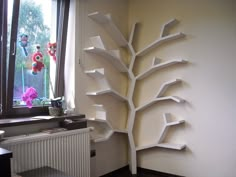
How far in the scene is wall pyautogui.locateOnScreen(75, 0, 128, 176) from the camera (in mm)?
3178

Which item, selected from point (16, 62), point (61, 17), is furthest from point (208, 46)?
point (16, 62)

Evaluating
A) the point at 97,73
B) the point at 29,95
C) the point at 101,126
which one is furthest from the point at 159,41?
the point at 29,95

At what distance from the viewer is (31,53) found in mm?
2859

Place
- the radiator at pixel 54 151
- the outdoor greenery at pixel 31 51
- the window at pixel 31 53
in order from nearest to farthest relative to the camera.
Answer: the radiator at pixel 54 151 < the window at pixel 31 53 < the outdoor greenery at pixel 31 51

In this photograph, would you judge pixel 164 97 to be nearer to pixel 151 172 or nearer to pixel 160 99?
pixel 160 99

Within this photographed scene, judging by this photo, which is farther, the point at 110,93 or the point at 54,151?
the point at 110,93

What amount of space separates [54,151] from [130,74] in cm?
155

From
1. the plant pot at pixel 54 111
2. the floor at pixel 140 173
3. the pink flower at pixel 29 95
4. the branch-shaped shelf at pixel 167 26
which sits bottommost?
the floor at pixel 140 173

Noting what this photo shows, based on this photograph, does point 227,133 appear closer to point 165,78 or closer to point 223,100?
point 223,100

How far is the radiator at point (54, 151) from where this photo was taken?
2.31 metres

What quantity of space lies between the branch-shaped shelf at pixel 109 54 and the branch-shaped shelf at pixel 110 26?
25 centimetres

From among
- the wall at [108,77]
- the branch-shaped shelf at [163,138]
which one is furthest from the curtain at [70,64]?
the branch-shaped shelf at [163,138]

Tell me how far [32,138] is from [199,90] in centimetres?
202

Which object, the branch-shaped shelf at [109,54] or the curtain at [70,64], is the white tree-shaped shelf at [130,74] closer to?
the branch-shaped shelf at [109,54]
